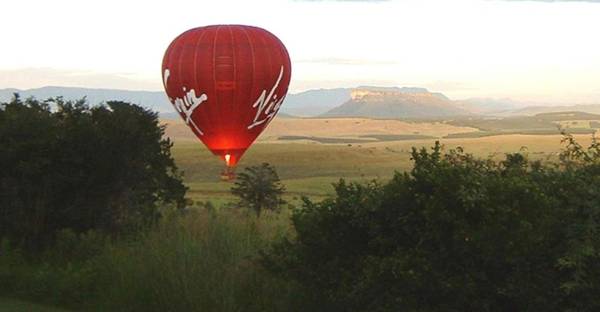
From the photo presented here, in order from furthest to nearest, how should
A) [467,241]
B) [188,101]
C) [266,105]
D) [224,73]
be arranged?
[266,105], [188,101], [224,73], [467,241]

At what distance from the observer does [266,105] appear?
119 feet

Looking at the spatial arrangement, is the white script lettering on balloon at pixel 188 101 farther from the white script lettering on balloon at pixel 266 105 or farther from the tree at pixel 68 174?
the tree at pixel 68 174

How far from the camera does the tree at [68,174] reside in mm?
13289

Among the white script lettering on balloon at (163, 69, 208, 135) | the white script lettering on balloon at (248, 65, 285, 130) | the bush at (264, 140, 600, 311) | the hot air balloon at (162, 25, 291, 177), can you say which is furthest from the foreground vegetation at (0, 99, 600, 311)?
the white script lettering on balloon at (248, 65, 285, 130)

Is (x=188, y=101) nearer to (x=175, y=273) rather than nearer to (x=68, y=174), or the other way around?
(x=68, y=174)

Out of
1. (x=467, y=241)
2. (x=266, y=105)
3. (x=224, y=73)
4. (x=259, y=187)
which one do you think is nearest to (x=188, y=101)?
(x=224, y=73)

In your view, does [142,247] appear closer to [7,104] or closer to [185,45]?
A: [7,104]

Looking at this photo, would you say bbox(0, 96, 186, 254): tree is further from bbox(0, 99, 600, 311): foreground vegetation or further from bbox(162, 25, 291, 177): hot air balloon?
bbox(162, 25, 291, 177): hot air balloon

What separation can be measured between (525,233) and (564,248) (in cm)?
42

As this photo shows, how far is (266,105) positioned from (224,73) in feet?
10.3

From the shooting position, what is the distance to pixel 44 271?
39.1 ft

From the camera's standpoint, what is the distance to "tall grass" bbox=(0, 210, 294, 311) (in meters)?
10.1

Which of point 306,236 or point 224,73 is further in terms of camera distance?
point 224,73

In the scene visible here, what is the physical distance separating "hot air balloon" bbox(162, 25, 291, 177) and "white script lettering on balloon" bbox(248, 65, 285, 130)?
5cm
